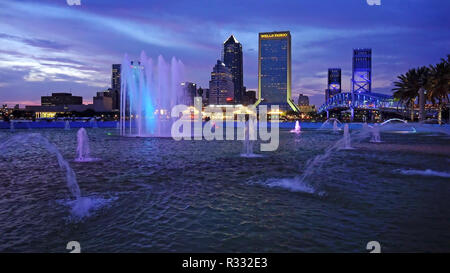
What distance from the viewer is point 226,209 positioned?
8250 mm

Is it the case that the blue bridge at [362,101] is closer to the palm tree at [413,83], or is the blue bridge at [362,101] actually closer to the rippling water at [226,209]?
the palm tree at [413,83]

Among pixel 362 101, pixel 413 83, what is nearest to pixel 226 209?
pixel 413 83

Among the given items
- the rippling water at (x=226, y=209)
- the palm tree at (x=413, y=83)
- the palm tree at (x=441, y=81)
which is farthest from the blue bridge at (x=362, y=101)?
the rippling water at (x=226, y=209)

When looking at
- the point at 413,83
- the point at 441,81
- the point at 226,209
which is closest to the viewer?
the point at 226,209

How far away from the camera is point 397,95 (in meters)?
79.4

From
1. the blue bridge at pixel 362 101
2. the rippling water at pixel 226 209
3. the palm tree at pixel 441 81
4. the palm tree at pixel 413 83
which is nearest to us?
the rippling water at pixel 226 209

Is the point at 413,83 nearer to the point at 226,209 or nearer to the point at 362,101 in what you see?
the point at 226,209

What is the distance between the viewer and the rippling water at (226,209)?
6.21 meters

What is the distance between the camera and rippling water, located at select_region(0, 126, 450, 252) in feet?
20.4

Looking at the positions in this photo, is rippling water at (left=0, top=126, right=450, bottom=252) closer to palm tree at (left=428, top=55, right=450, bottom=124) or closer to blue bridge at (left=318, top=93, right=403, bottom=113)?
palm tree at (left=428, top=55, right=450, bottom=124)

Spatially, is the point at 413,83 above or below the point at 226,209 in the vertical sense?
above

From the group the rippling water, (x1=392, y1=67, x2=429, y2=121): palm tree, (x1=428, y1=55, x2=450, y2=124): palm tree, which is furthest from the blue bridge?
the rippling water
